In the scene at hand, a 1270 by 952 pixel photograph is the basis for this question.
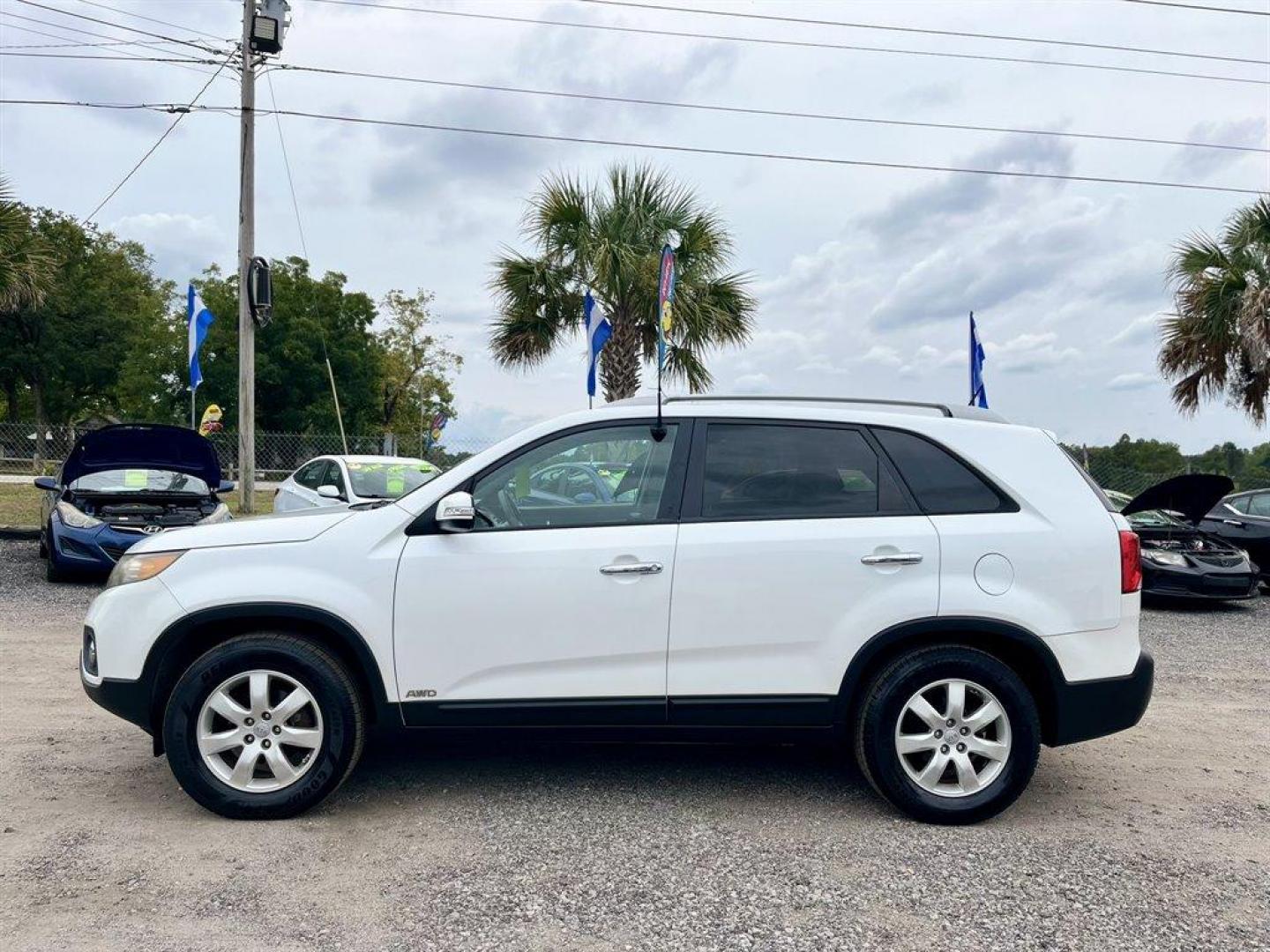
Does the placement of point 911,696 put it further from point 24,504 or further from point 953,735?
point 24,504

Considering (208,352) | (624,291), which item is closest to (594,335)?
(624,291)

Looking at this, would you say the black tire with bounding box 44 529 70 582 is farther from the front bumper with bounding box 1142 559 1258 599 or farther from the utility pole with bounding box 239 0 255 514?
the front bumper with bounding box 1142 559 1258 599

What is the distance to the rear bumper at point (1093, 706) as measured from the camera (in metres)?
3.98

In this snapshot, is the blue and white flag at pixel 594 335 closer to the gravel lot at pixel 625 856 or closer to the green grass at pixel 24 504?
the green grass at pixel 24 504

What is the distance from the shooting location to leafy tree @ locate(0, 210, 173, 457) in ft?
151

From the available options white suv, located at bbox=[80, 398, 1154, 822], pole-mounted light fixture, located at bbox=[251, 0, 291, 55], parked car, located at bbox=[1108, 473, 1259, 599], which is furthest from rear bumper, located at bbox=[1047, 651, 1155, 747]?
pole-mounted light fixture, located at bbox=[251, 0, 291, 55]

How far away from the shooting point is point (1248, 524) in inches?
Answer: 465

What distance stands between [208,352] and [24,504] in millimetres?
28519

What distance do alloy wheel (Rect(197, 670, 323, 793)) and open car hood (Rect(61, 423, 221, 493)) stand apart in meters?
7.10

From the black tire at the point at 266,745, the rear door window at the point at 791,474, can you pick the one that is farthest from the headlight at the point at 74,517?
the rear door window at the point at 791,474

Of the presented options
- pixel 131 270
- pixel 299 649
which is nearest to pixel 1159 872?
pixel 299 649

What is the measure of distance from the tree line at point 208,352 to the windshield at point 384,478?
113ft

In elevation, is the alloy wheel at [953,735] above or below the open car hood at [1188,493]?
below

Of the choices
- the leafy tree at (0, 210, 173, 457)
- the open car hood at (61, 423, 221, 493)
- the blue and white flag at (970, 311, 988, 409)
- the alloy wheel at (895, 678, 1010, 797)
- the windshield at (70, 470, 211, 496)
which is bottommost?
the alloy wheel at (895, 678, 1010, 797)
